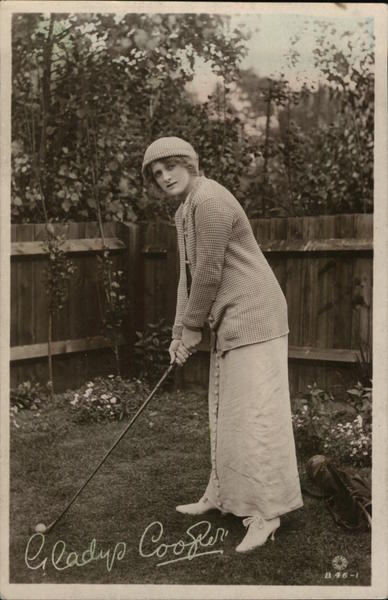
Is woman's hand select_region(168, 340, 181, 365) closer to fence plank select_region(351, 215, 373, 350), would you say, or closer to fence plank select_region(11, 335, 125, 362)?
fence plank select_region(11, 335, 125, 362)

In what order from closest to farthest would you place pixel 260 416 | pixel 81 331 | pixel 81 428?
pixel 260 416 → pixel 81 428 → pixel 81 331

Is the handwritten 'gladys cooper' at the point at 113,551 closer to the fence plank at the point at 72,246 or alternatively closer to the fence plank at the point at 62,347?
the fence plank at the point at 62,347

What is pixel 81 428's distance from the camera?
12.7ft

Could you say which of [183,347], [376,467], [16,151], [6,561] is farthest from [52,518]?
[16,151]

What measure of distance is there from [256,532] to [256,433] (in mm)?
447

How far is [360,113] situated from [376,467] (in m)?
1.76

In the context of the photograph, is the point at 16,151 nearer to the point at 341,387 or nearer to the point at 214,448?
the point at 214,448

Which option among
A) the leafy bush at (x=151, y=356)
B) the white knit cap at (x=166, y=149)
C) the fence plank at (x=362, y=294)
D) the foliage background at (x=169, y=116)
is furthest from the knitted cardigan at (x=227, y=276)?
the leafy bush at (x=151, y=356)

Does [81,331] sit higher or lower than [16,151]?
lower

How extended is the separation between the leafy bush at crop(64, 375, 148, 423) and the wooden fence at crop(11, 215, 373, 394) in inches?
4.1

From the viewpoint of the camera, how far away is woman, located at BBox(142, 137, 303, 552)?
3123 millimetres

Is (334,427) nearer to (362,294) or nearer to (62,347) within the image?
(362,294)

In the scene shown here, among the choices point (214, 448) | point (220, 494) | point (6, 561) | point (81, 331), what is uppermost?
point (81, 331)

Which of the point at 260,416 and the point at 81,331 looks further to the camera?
the point at 81,331
